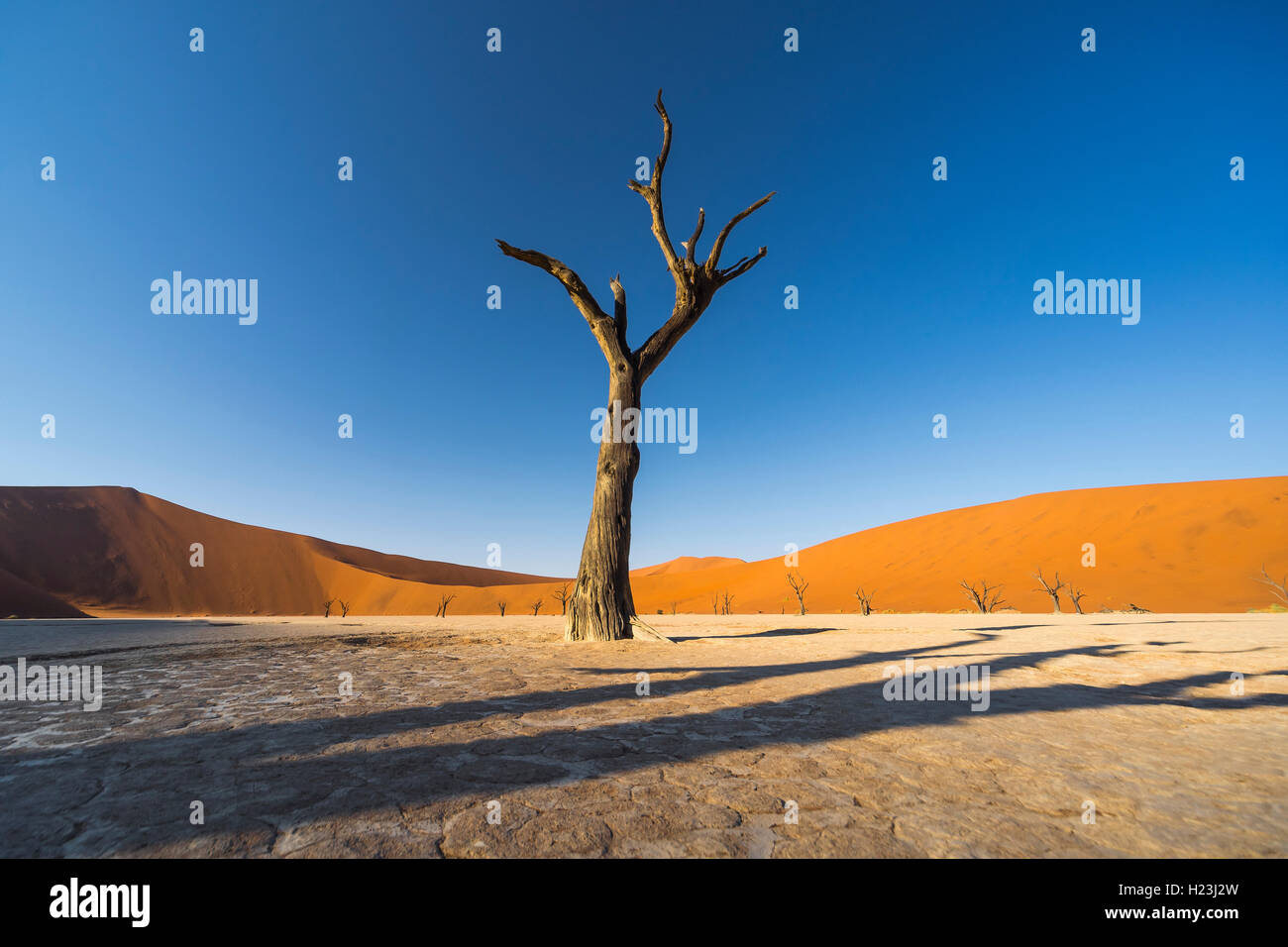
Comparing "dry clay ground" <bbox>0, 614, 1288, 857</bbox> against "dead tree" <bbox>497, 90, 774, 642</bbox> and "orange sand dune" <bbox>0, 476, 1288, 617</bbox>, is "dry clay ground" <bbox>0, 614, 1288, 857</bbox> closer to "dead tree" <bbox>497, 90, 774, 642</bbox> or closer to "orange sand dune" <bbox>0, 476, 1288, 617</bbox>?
"dead tree" <bbox>497, 90, 774, 642</bbox>

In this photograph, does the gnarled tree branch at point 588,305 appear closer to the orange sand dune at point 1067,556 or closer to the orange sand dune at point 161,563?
the orange sand dune at point 1067,556

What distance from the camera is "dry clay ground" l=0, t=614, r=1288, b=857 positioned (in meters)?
1.69

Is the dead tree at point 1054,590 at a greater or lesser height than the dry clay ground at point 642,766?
lesser

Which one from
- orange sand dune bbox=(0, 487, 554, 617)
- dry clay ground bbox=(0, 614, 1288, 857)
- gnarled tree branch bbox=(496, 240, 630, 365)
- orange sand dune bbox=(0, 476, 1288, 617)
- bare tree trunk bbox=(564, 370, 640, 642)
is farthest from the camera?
orange sand dune bbox=(0, 487, 554, 617)

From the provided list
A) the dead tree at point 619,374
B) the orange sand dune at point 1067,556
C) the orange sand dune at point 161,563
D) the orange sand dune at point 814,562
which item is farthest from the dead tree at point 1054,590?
the orange sand dune at point 161,563

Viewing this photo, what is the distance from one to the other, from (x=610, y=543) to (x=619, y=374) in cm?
329

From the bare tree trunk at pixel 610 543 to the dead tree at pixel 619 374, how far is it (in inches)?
0.7

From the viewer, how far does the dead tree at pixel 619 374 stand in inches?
351

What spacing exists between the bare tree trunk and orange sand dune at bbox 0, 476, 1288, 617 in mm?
28548

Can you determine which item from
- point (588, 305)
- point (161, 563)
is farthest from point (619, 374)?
point (161, 563)

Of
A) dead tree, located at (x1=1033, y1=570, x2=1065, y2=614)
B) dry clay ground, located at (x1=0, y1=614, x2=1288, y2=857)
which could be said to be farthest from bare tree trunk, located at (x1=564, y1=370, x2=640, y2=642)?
dead tree, located at (x1=1033, y1=570, x2=1065, y2=614)
